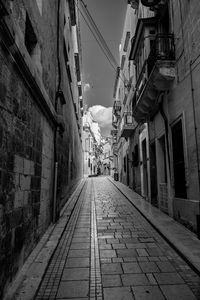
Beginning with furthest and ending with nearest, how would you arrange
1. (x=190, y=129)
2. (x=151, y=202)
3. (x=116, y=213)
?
(x=151, y=202) → (x=116, y=213) → (x=190, y=129)

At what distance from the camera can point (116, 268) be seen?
3879mm

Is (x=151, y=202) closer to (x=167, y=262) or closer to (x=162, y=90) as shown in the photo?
(x=162, y=90)

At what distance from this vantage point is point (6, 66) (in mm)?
3006

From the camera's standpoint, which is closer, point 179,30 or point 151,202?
point 179,30

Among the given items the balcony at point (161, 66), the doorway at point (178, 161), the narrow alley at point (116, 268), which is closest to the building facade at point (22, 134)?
the narrow alley at point (116, 268)

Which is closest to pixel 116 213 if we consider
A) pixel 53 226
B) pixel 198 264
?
pixel 53 226

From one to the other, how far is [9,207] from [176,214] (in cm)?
557

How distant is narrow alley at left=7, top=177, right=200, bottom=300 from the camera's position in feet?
10.2

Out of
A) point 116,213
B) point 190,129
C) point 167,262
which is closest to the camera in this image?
point 167,262

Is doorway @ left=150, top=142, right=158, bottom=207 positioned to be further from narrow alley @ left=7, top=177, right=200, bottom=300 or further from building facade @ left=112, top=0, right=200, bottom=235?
narrow alley @ left=7, top=177, right=200, bottom=300

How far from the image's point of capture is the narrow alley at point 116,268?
→ 123 inches

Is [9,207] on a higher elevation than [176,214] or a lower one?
higher

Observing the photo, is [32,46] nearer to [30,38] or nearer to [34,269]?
[30,38]

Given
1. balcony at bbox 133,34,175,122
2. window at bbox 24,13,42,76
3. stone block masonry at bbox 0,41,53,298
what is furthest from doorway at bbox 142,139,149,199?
window at bbox 24,13,42,76
